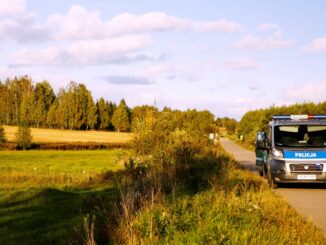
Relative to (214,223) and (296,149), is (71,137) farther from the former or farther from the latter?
(214,223)

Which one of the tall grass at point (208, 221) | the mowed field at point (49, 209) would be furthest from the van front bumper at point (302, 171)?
the mowed field at point (49, 209)

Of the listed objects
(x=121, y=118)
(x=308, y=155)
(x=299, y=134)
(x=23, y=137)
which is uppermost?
(x=121, y=118)

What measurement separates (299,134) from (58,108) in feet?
310

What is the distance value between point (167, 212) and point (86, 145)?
68.0 meters

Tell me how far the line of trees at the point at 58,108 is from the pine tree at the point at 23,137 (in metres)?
30.0

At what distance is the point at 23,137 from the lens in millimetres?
69812

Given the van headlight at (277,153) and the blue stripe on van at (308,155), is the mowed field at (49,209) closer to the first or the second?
the van headlight at (277,153)

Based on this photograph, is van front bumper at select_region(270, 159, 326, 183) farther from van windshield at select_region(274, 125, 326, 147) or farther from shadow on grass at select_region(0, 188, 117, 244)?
shadow on grass at select_region(0, 188, 117, 244)

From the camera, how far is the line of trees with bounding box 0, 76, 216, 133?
106 metres

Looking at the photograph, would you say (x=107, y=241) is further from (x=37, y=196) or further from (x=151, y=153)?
(x=151, y=153)

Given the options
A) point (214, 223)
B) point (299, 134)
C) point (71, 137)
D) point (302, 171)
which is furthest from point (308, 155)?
point (71, 137)

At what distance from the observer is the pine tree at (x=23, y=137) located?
69.4 metres

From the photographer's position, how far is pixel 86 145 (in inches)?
2960

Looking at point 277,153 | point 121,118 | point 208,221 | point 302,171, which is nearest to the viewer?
point 208,221
